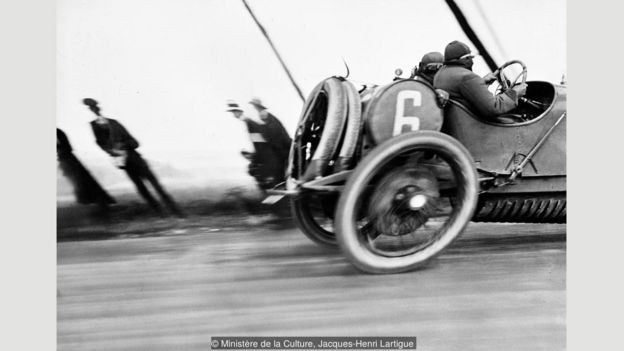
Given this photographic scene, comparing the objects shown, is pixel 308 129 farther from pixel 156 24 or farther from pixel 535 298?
pixel 535 298

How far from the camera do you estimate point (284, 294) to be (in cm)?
414

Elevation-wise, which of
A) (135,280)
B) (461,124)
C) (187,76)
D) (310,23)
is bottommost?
(135,280)

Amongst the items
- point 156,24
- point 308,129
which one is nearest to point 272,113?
point 308,129

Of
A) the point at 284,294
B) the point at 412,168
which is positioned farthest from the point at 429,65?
the point at 284,294

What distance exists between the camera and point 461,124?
408cm

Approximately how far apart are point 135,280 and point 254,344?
722mm

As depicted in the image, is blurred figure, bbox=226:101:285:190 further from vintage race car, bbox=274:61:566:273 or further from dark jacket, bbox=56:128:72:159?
dark jacket, bbox=56:128:72:159

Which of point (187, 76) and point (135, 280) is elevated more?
point (187, 76)

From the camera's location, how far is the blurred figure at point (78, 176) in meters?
4.20

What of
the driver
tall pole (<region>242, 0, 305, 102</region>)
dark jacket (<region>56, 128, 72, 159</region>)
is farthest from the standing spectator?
dark jacket (<region>56, 128, 72, 159</region>)

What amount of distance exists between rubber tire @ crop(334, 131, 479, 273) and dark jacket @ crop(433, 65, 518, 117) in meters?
0.31

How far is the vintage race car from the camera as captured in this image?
3895 mm

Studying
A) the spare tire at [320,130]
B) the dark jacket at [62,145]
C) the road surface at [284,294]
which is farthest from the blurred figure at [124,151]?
the spare tire at [320,130]

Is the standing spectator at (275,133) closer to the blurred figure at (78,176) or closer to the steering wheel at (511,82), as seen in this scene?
the blurred figure at (78,176)
